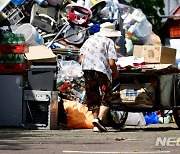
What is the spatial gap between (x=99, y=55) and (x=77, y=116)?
7.48 feet

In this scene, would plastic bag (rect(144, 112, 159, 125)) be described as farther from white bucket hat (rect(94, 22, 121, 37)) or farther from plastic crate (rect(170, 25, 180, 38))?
plastic crate (rect(170, 25, 180, 38))

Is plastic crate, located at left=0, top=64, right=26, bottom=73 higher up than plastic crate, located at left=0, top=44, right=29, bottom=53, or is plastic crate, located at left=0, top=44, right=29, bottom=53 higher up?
plastic crate, located at left=0, top=44, right=29, bottom=53

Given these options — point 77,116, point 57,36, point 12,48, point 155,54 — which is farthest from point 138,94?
point 57,36

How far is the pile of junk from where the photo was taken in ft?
51.9

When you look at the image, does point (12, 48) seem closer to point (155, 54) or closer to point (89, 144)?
point (155, 54)

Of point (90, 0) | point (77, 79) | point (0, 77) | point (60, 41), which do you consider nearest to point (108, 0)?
point (90, 0)

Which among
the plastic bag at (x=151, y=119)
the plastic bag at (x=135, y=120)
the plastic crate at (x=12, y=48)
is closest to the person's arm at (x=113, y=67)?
the plastic crate at (x=12, y=48)

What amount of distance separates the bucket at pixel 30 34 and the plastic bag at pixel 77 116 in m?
2.08

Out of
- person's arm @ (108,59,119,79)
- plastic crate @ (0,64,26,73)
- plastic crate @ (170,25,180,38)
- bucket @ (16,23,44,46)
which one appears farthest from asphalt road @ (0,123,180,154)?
plastic crate @ (170,25,180,38)

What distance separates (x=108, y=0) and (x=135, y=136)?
898 cm

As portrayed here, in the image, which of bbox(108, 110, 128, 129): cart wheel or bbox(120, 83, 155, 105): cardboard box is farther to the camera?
bbox(108, 110, 128, 129): cart wheel

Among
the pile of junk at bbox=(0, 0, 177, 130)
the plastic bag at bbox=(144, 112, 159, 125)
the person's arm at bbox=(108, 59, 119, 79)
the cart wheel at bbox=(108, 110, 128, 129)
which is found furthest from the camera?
the plastic bag at bbox=(144, 112, 159, 125)

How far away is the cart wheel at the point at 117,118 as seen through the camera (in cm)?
1520

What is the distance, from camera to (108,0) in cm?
2112
